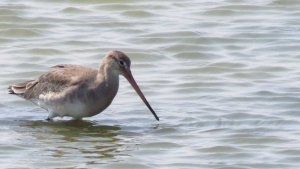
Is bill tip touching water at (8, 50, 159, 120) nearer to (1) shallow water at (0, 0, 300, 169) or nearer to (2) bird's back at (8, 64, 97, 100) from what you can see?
(2) bird's back at (8, 64, 97, 100)

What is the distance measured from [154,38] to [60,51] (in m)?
1.35

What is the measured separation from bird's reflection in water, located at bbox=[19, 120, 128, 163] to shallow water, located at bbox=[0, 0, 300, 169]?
0.04ft

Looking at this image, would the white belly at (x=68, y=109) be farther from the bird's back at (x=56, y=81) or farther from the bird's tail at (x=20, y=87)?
the bird's tail at (x=20, y=87)

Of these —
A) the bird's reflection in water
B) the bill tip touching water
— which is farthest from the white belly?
the bird's reflection in water

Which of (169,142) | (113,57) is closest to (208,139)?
(169,142)

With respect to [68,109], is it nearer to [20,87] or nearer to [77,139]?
[77,139]

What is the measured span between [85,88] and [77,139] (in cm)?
68

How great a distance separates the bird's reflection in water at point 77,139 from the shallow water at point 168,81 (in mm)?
12

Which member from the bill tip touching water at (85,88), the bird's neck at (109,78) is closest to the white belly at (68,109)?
the bill tip touching water at (85,88)

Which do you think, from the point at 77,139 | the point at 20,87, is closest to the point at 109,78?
the point at 77,139

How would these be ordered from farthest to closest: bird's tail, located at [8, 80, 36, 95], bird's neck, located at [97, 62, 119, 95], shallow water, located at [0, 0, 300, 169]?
1. bird's tail, located at [8, 80, 36, 95]
2. bird's neck, located at [97, 62, 119, 95]
3. shallow water, located at [0, 0, 300, 169]

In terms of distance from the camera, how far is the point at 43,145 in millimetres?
10844

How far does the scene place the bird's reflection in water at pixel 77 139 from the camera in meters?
10.6

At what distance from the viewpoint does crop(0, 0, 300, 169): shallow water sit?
416 inches
